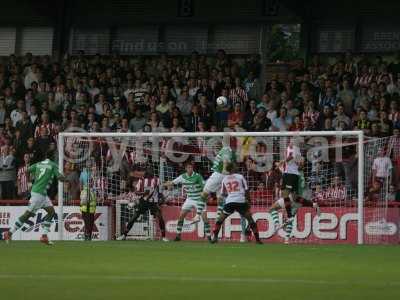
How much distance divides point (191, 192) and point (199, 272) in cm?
937

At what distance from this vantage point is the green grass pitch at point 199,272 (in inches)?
491

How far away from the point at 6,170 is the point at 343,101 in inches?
334

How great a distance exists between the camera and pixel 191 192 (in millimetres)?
24484

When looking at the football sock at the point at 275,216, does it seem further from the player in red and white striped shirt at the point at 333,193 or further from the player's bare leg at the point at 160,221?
the player's bare leg at the point at 160,221

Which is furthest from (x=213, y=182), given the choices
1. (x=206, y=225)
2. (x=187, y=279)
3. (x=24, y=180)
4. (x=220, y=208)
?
(x=187, y=279)

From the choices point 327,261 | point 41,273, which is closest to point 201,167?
point 327,261

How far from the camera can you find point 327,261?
56.2 ft

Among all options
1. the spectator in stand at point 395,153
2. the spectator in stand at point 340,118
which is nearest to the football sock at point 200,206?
the spectator in stand at point 340,118

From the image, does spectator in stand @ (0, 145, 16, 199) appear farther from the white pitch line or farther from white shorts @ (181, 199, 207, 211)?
the white pitch line

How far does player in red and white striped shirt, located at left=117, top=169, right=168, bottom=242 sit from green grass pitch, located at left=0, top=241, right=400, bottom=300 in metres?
3.76

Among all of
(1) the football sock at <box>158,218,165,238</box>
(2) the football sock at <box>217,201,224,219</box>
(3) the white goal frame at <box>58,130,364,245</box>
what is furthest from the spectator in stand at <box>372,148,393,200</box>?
(1) the football sock at <box>158,218,165,238</box>

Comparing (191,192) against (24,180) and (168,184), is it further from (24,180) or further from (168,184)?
(24,180)

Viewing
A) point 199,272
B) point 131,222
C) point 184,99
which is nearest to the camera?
point 199,272

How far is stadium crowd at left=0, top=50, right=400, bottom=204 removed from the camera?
1030 inches
